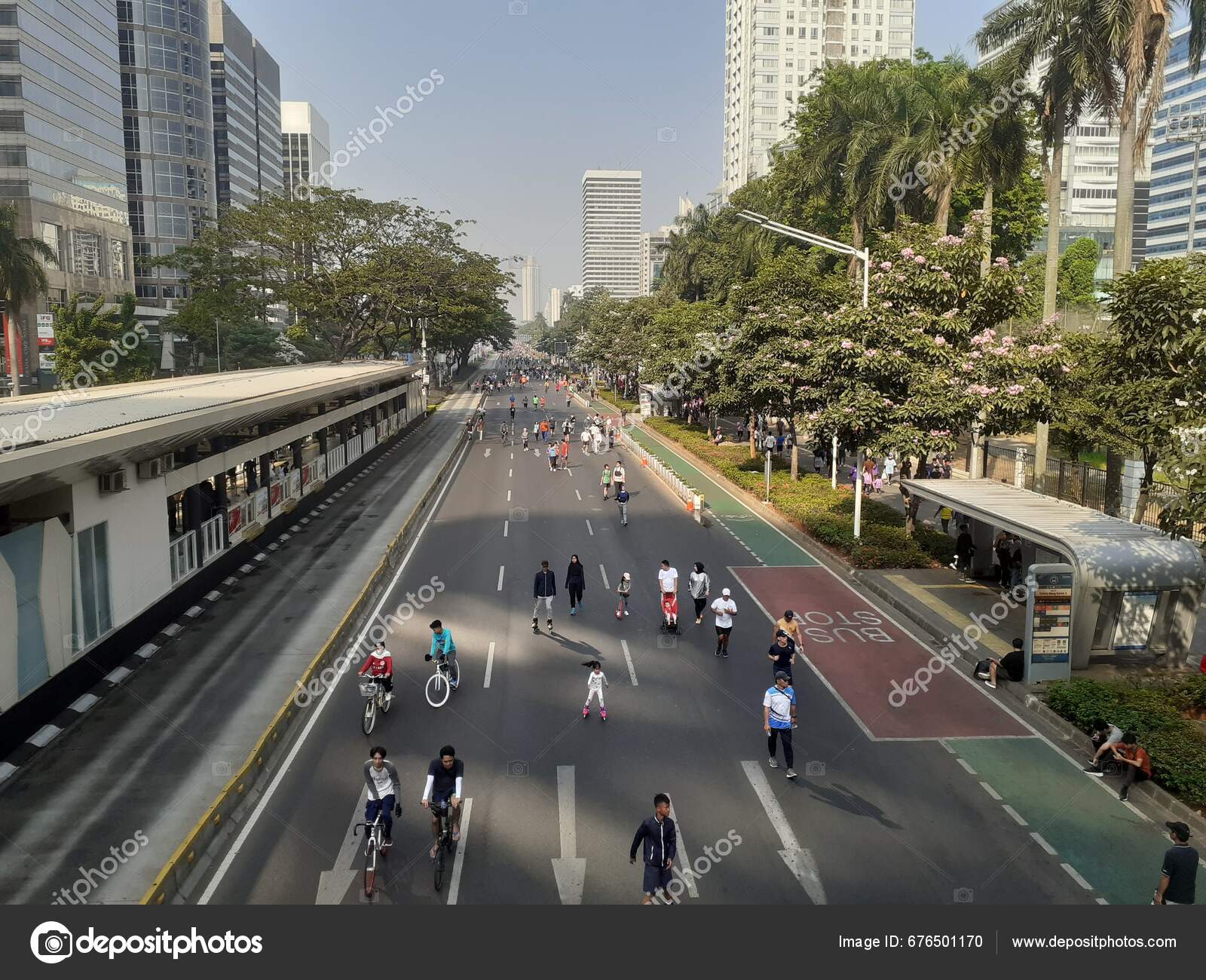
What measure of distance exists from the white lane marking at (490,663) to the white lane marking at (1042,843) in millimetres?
9259

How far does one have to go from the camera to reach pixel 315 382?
32438mm

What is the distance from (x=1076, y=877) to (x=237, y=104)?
159 meters

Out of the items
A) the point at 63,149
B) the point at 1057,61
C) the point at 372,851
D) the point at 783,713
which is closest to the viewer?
the point at 372,851

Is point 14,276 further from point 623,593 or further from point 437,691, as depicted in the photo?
point 437,691

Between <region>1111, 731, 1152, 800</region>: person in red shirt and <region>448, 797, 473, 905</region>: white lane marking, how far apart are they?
356 inches

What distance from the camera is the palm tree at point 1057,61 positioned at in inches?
1222

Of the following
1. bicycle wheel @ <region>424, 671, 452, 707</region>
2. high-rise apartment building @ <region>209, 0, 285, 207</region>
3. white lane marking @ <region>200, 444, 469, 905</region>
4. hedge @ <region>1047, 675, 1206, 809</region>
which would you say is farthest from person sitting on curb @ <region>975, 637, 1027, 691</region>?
high-rise apartment building @ <region>209, 0, 285, 207</region>

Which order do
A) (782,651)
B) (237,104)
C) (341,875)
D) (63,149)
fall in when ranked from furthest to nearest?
(237,104) < (63,149) < (782,651) < (341,875)

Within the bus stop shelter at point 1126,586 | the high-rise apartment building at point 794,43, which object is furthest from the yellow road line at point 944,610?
the high-rise apartment building at point 794,43

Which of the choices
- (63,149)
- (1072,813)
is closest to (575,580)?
(1072,813)

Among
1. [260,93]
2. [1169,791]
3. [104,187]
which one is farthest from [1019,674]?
[260,93]

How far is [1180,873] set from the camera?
9398mm

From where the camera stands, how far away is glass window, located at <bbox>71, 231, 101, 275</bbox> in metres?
73.6

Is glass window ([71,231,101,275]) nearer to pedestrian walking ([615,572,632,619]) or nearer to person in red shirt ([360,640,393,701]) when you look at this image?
pedestrian walking ([615,572,632,619])
